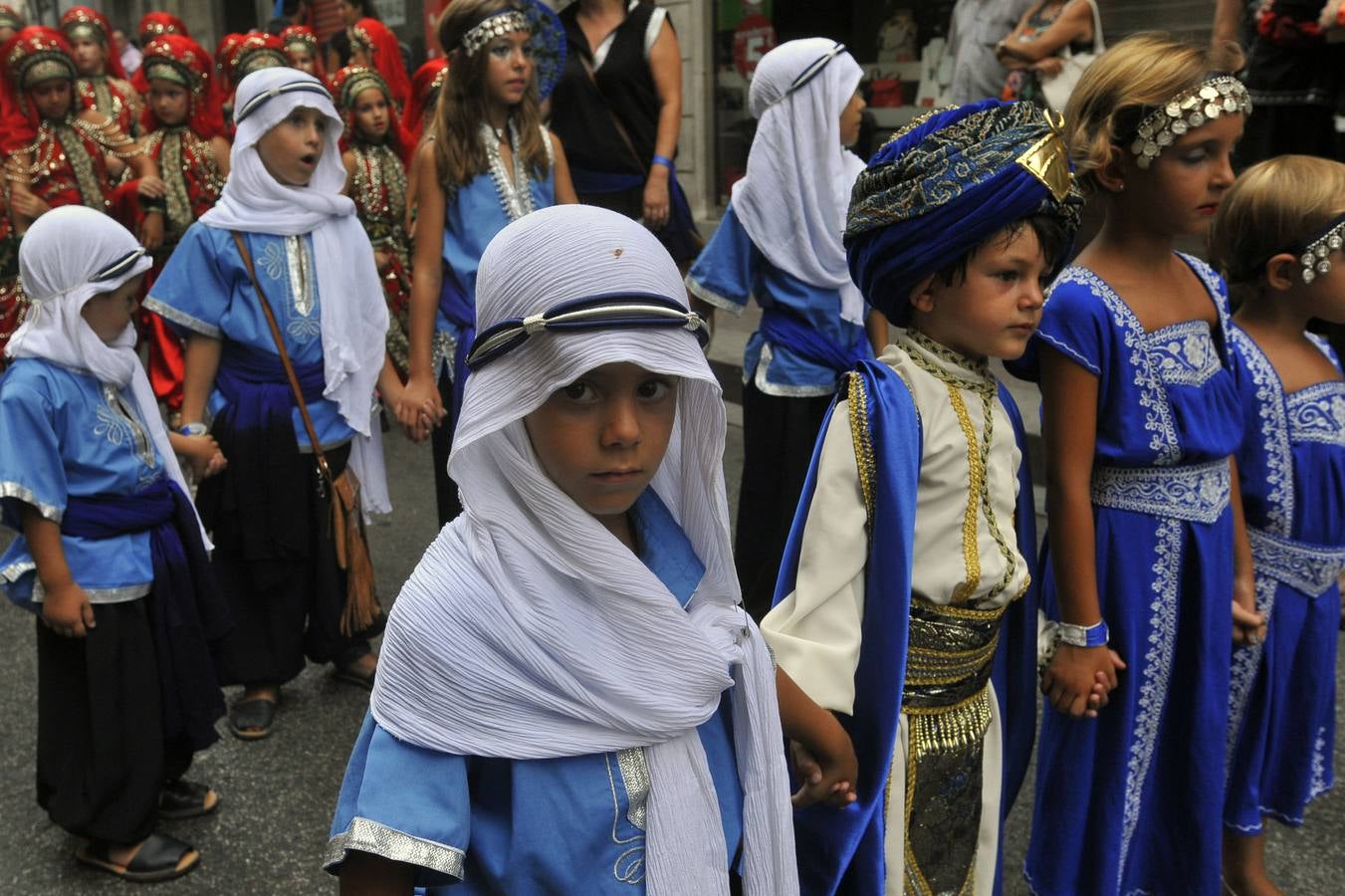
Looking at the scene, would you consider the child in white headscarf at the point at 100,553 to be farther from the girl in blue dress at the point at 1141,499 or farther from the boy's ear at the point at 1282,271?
the boy's ear at the point at 1282,271

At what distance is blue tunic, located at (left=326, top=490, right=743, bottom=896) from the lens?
1.33 metres

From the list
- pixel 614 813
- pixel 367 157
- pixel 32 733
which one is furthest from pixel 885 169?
pixel 367 157

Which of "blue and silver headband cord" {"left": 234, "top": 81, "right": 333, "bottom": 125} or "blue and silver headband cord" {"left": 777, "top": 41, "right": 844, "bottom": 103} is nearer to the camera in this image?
"blue and silver headband cord" {"left": 234, "top": 81, "right": 333, "bottom": 125}

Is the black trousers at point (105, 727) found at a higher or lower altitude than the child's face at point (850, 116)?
lower

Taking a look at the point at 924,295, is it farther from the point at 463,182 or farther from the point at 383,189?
the point at 383,189

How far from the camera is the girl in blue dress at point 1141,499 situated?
7.68 feet

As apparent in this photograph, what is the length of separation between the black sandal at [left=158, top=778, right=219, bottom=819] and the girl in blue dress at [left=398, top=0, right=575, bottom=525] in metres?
1.06

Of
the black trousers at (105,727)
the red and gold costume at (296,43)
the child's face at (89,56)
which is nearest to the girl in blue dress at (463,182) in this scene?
the black trousers at (105,727)

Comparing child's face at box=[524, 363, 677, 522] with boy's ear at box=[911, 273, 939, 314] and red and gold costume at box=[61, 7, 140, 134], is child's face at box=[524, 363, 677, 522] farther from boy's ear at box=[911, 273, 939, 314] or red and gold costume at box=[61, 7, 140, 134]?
red and gold costume at box=[61, 7, 140, 134]

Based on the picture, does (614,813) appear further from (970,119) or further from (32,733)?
(32,733)

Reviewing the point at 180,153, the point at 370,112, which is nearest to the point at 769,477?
the point at 370,112

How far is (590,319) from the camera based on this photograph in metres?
1.35

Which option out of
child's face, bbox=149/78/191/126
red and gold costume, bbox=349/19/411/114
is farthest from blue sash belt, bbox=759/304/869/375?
red and gold costume, bbox=349/19/411/114

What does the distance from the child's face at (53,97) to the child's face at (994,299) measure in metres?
5.70
